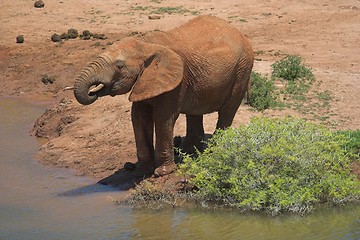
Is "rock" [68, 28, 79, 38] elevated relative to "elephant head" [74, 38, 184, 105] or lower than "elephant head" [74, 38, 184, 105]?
lower

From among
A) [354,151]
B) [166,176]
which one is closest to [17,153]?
[166,176]

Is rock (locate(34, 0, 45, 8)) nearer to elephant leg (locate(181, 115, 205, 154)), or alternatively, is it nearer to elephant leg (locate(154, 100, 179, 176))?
elephant leg (locate(181, 115, 205, 154))

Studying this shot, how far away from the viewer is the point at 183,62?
11.6 m

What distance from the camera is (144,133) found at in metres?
11.8

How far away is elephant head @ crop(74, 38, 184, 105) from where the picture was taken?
10906 millimetres

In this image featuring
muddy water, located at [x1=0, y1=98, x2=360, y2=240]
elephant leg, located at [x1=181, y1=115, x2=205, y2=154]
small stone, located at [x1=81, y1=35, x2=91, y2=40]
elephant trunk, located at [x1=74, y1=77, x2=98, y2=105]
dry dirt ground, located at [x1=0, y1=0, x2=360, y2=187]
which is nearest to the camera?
muddy water, located at [x1=0, y1=98, x2=360, y2=240]

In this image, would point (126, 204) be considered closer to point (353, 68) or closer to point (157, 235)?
point (157, 235)

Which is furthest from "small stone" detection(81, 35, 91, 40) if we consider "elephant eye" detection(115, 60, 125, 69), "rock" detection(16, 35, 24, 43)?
"elephant eye" detection(115, 60, 125, 69)

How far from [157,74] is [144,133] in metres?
0.98

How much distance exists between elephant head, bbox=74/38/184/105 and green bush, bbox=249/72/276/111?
360 cm

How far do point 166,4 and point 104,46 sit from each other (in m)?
4.83

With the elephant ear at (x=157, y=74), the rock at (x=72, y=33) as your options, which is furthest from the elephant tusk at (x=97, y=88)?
the rock at (x=72, y=33)

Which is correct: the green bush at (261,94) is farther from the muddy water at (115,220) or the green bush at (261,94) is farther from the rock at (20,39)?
the rock at (20,39)

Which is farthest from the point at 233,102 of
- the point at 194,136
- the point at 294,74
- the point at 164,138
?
the point at 294,74
